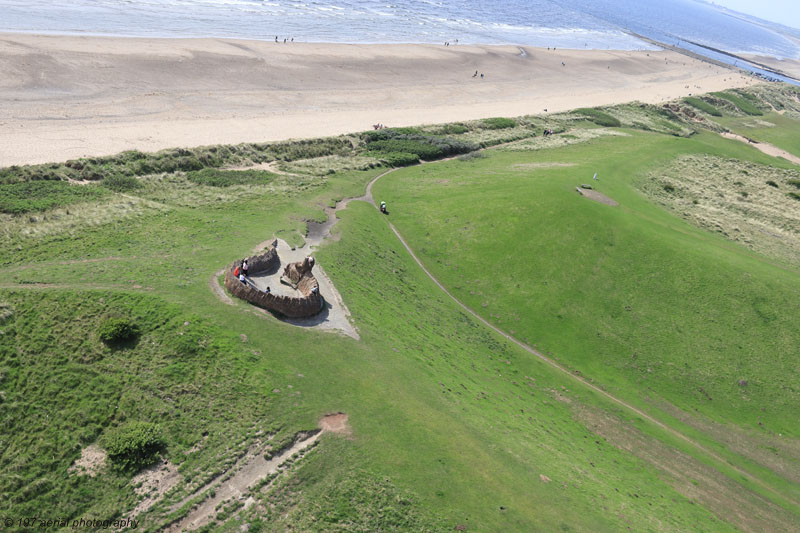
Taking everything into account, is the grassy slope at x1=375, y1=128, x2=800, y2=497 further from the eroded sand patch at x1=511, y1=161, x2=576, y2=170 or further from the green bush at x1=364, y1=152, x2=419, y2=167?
the green bush at x1=364, y1=152, x2=419, y2=167

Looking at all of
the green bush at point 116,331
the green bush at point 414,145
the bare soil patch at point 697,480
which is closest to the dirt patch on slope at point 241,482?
the green bush at point 116,331

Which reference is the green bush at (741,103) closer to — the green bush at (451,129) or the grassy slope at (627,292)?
the green bush at (451,129)

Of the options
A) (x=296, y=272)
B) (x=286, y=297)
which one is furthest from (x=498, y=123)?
(x=286, y=297)

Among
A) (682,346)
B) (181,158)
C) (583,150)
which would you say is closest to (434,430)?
(682,346)

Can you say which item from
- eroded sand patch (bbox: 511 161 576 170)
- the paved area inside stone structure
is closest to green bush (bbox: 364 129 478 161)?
eroded sand patch (bbox: 511 161 576 170)

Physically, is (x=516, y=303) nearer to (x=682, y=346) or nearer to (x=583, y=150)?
(x=682, y=346)
